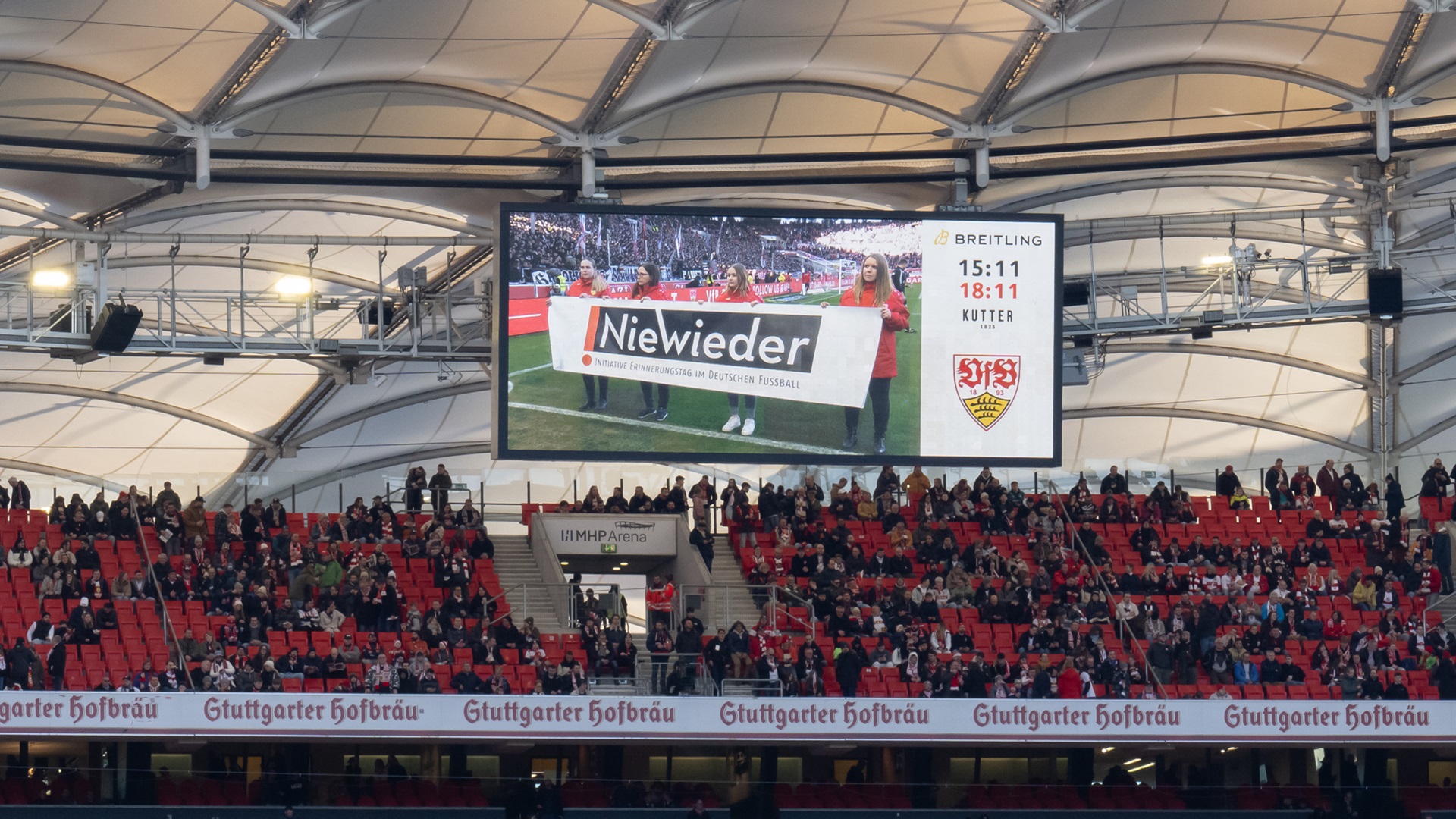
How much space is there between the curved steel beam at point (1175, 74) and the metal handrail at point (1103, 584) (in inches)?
262

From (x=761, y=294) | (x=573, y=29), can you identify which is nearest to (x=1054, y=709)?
(x=761, y=294)

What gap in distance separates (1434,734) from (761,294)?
1080cm

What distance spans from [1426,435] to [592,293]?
19.5 meters

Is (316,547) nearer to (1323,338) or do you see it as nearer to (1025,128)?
(1025,128)

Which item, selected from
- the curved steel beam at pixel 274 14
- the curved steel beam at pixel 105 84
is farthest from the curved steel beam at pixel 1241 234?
the curved steel beam at pixel 105 84

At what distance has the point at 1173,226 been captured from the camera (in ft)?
111

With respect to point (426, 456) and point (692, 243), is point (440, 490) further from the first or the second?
point (426, 456)

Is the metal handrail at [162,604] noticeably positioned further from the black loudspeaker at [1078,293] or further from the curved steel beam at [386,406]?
the black loudspeaker at [1078,293]

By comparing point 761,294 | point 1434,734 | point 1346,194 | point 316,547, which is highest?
point 1346,194

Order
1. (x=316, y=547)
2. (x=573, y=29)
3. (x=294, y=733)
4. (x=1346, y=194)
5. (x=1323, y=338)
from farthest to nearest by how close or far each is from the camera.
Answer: (x=1323, y=338) → (x=1346, y=194) → (x=316, y=547) → (x=573, y=29) → (x=294, y=733)

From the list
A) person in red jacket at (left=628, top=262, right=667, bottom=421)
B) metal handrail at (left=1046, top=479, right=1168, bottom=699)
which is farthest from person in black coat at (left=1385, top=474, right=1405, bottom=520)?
person in red jacket at (left=628, top=262, right=667, bottom=421)

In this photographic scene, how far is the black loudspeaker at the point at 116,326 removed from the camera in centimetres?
2797

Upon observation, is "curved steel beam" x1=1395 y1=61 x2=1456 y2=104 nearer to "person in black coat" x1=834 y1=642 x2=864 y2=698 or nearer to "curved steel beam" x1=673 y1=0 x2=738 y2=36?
"curved steel beam" x1=673 y1=0 x2=738 y2=36

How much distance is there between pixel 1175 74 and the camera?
2962cm
